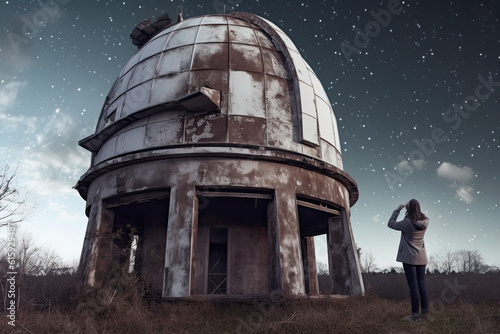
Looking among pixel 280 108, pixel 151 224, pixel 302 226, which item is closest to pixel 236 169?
pixel 280 108

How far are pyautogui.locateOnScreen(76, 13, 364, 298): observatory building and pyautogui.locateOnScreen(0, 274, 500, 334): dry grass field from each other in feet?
2.37

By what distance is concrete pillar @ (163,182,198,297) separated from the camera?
343 inches

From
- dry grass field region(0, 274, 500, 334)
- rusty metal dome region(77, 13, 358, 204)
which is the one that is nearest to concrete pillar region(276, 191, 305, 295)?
dry grass field region(0, 274, 500, 334)

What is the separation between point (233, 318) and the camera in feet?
25.4

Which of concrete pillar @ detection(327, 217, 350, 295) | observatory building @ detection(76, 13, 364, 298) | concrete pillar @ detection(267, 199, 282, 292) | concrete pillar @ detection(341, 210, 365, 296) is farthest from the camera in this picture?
concrete pillar @ detection(327, 217, 350, 295)

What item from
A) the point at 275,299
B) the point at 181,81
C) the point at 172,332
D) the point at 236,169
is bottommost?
the point at 172,332

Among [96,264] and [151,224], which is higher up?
[151,224]

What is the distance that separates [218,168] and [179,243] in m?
2.14

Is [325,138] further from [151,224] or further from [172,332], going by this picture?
[172,332]

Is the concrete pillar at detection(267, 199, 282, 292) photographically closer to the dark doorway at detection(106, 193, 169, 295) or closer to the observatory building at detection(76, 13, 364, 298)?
the observatory building at detection(76, 13, 364, 298)

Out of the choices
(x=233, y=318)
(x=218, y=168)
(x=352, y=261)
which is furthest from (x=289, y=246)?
(x=352, y=261)

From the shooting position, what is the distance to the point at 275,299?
27.9 feet

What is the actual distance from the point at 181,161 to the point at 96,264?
3.71 m

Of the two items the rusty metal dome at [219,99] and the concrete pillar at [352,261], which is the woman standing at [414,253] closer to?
the rusty metal dome at [219,99]
